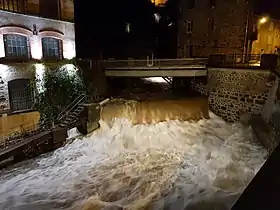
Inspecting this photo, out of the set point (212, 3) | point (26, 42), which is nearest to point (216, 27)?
point (212, 3)

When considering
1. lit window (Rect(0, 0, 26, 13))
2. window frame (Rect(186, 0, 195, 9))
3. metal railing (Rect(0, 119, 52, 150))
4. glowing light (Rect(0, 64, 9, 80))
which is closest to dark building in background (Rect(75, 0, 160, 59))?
window frame (Rect(186, 0, 195, 9))

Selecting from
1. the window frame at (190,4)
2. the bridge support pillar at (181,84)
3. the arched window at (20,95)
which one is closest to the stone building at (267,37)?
the window frame at (190,4)

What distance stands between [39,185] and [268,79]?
10706mm

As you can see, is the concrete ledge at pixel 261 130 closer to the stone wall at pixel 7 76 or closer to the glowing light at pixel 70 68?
the glowing light at pixel 70 68

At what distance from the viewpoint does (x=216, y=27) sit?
746 inches

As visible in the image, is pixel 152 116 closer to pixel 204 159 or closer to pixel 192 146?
pixel 192 146

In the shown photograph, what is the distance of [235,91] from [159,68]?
449cm

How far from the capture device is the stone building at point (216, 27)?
1814 cm

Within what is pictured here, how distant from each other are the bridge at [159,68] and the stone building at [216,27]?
182 inches

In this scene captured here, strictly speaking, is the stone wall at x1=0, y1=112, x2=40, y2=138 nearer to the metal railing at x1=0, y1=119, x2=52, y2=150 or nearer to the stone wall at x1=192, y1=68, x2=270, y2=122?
the metal railing at x1=0, y1=119, x2=52, y2=150

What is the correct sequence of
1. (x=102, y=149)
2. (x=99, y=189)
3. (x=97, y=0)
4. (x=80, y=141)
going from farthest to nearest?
(x=97, y=0) → (x=80, y=141) → (x=102, y=149) → (x=99, y=189)

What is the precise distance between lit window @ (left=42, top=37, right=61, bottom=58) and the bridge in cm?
323

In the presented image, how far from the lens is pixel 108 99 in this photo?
15188 mm

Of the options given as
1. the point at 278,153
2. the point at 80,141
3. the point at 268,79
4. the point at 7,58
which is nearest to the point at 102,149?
the point at 80,141
